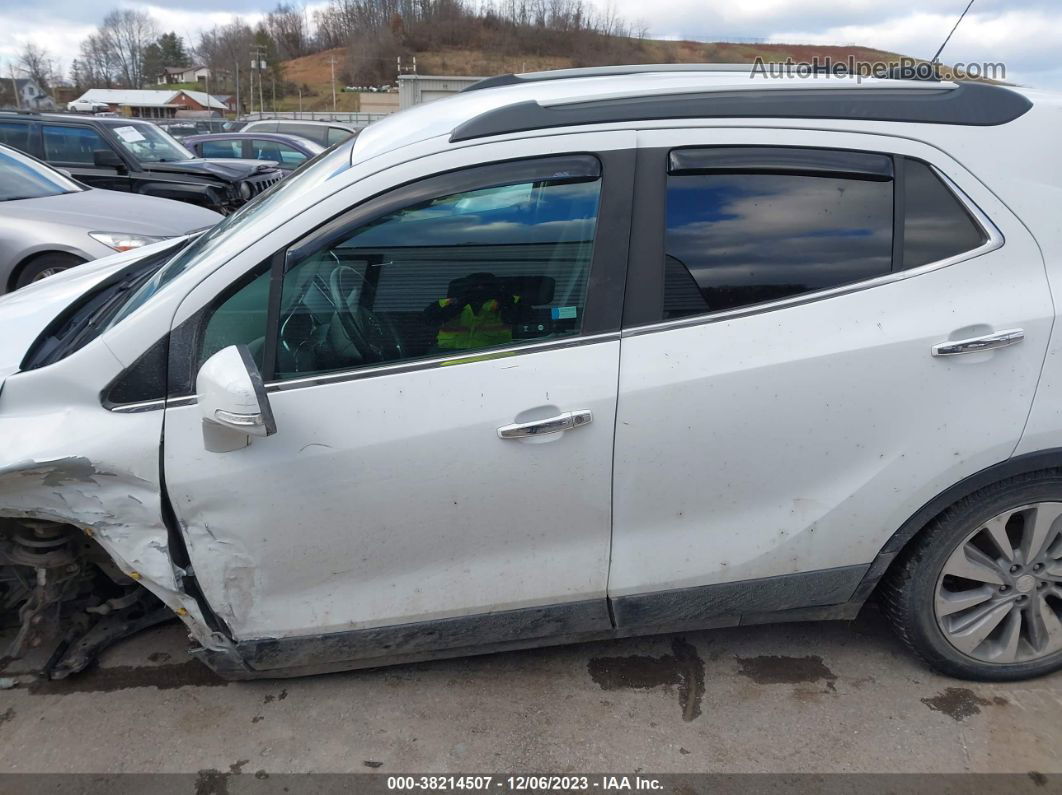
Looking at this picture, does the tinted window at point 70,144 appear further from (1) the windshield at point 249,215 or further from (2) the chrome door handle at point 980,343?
(2) the chrome door handle at point 980,343

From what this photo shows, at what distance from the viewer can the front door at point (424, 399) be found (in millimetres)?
2098

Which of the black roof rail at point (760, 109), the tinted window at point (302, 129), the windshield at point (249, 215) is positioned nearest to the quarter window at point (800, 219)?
the black roof rail at point (760, 109)

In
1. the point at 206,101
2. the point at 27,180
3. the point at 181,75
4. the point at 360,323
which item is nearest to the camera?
the point at 360,323

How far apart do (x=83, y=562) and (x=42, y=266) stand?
12.8ft

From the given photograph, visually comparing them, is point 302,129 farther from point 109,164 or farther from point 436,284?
point 436,284

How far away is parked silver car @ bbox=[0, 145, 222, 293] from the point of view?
547cm

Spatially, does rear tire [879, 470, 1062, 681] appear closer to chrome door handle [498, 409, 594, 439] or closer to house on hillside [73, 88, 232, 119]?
chrome door handle [498, 409, 594, 439]

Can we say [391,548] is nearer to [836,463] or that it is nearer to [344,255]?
[344,255]

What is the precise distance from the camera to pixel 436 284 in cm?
221

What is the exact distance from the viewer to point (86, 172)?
9047 mm

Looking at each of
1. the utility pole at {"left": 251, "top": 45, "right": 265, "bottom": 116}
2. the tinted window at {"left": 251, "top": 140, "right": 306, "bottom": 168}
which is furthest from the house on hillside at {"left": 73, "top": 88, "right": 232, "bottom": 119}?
the tinted window at {"left": 251, "top": 140, "right": 306, "bottom": 168}

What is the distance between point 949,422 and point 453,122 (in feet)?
5.41

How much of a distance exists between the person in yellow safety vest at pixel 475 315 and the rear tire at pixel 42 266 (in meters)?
4.51

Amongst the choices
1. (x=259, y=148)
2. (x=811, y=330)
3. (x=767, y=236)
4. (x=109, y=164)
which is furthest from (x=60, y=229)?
(x=259, y=148)
